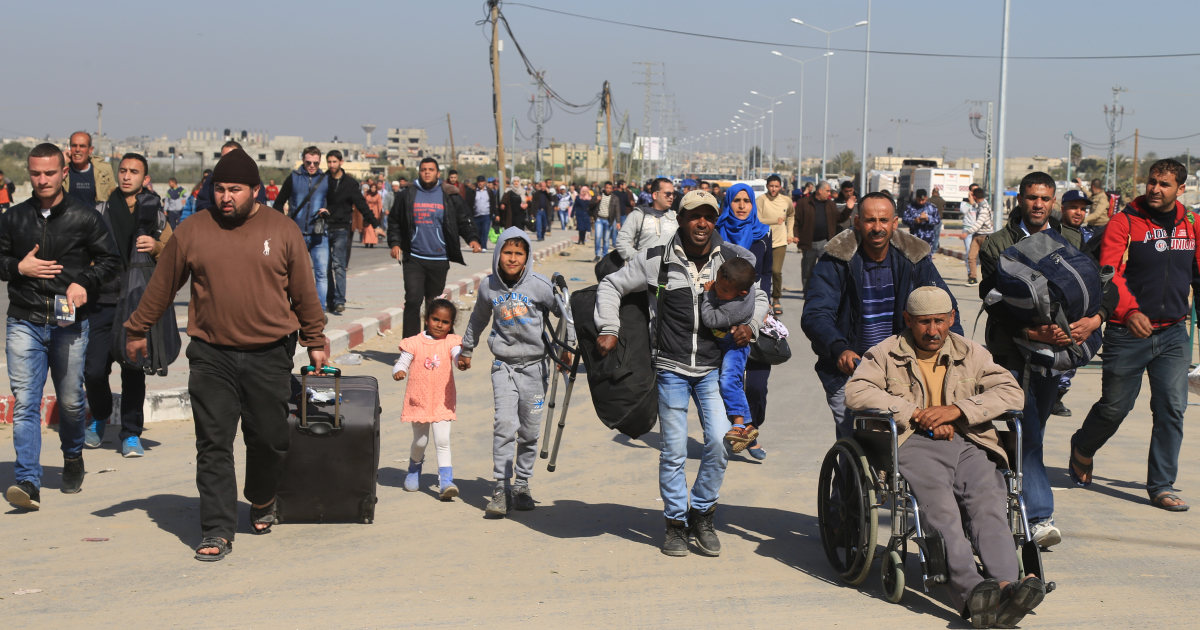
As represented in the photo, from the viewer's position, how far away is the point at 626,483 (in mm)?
6844

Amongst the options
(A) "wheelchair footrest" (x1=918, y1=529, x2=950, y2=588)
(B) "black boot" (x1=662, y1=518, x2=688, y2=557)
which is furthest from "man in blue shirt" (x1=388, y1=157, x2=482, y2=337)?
(A) "wheelchair footrest" (x1=918, y1=529, x2=950, y2=588)

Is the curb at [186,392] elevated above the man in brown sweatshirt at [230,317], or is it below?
below

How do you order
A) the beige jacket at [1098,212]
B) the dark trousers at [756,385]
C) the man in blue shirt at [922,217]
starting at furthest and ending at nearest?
the man in blue shirt at [922,217] < the beige jacket at [1098,212] < the dark trousers at [756,385]

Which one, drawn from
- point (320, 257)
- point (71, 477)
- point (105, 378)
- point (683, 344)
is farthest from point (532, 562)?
point (320, 257)

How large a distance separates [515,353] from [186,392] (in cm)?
360

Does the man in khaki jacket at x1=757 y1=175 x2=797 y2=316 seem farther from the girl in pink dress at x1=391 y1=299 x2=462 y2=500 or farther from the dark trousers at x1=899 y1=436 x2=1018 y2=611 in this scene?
the dark trousers at x1=899 y1=436 x2=1018 y2=611

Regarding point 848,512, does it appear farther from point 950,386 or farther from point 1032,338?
point 1032,338

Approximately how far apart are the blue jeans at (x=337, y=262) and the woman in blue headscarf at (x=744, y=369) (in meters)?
5.96

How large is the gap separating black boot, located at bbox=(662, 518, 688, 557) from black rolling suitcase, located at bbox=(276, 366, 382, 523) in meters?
1.55

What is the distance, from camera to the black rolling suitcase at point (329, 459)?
5574mm

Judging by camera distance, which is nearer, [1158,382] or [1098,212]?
[1158,382]

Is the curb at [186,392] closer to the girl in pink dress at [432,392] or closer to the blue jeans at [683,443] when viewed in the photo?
the girl in pink dress at [432,392]

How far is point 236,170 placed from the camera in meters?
5.02

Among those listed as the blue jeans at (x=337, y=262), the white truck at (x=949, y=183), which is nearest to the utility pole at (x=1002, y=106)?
the blue jeans at (x=337, y=262)
